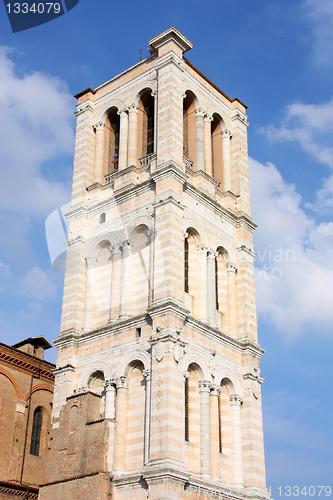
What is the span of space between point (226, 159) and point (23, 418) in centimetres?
1690

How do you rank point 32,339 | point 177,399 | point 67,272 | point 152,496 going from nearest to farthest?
point 152,496
point 177,399
point 67,272
point 32,339

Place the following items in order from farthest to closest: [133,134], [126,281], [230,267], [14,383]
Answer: [133,134], [14,383], [230,267], [126,281]

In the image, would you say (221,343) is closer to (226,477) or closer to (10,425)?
(226,477)

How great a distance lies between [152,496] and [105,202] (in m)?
14.5

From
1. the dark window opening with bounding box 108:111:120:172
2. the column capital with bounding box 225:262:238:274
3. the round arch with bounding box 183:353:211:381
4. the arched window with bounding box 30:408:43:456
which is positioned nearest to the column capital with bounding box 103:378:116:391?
the round arch with bounding box 183:353:211:381

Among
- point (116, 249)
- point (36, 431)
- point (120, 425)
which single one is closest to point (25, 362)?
point (36, 431)

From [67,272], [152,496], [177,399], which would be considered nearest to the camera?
[152,496]

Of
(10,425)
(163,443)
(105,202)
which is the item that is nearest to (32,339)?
(10,425)

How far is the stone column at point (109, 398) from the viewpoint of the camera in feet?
85.3

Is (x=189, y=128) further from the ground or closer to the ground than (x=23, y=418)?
further from the ground

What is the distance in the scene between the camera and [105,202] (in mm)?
31734

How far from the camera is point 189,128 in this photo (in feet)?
111

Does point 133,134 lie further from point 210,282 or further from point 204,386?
point 204,386

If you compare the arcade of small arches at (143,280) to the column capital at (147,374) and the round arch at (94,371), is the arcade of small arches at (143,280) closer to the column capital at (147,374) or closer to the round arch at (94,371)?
the round arch at (94,371)
